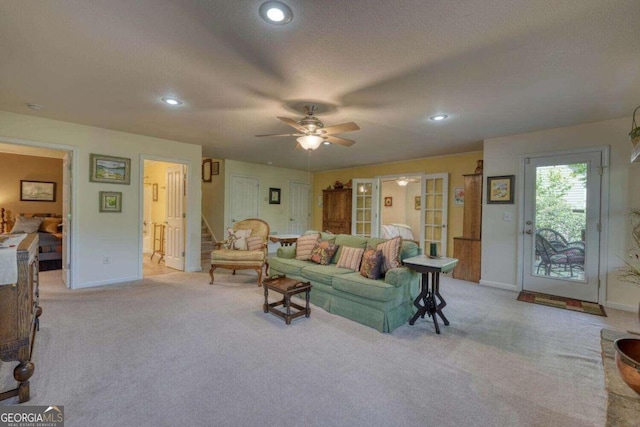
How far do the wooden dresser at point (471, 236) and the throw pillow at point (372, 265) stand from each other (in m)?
2.52

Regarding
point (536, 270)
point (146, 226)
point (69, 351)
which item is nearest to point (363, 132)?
point (536, 270)

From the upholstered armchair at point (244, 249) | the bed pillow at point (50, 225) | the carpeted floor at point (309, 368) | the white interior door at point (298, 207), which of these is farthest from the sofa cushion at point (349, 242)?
the bed pillow at point (50, 225)

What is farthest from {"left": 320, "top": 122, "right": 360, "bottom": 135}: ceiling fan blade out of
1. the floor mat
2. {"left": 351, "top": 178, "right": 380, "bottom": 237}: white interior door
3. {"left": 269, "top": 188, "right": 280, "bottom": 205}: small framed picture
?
{"left": 269, "top": 188, "right": 280, "bottom": 205}: small framed picture

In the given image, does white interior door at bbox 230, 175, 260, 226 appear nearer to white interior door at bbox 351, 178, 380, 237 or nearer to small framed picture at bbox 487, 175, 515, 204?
white interior door at bbox 351, 178, 380, 237

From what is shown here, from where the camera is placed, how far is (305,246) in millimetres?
4199

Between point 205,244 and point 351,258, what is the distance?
4.26 metres

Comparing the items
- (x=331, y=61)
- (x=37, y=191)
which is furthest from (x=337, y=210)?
(x=37, y=191)

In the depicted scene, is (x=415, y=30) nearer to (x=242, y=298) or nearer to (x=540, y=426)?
(x=540, y=426)

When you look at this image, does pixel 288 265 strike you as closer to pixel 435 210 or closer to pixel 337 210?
pixel 435 210

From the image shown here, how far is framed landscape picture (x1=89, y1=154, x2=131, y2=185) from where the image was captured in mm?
4172

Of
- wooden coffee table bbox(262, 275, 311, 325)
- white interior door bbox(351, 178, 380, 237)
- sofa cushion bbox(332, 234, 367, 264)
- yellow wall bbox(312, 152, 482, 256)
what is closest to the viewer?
wooden coffee table bbox(262, 275, 311, 325)

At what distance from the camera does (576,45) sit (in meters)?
1.95

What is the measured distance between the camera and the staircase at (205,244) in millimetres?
6359

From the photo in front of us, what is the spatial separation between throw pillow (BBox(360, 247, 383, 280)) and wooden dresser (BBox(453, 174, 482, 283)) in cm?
252
